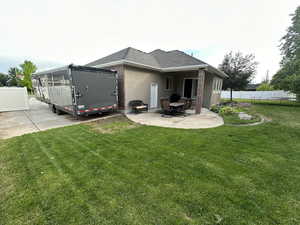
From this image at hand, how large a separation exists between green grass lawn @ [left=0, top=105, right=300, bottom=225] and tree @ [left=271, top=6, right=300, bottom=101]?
12958 mm

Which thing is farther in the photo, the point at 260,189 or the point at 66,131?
the point at 66,131

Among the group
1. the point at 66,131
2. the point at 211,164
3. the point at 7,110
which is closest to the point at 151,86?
the point at 66,131

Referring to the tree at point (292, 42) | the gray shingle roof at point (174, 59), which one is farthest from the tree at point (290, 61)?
the gray shingle roof at point (174, 59)

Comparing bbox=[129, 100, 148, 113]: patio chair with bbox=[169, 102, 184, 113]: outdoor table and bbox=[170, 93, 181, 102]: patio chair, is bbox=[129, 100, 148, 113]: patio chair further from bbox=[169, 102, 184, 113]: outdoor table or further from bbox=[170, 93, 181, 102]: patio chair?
bbox=[170, 93, 181, 102]: patio chair

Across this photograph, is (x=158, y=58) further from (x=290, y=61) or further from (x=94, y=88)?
(x=290, y=61)

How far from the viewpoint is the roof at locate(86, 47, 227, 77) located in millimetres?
8055

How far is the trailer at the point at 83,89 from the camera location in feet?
18.2

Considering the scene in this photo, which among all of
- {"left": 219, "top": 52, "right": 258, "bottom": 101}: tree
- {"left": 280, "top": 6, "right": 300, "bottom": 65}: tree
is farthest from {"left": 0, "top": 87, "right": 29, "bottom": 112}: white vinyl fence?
{"left": 280, "top": 6, "right": 300, "bottom": 65}: tree

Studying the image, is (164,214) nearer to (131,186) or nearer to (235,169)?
(131,186)

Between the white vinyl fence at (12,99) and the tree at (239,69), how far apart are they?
2210 centimetres

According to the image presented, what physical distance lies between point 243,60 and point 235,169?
19.3 metres

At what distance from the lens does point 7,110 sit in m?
8.77

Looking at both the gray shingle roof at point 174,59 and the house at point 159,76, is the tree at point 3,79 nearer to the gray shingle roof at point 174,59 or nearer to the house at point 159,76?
the house at point 159,76

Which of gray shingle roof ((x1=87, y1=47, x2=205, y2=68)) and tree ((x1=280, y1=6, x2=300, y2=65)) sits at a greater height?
tree ((x1=280, y1=6, x2=300, y2=65))
